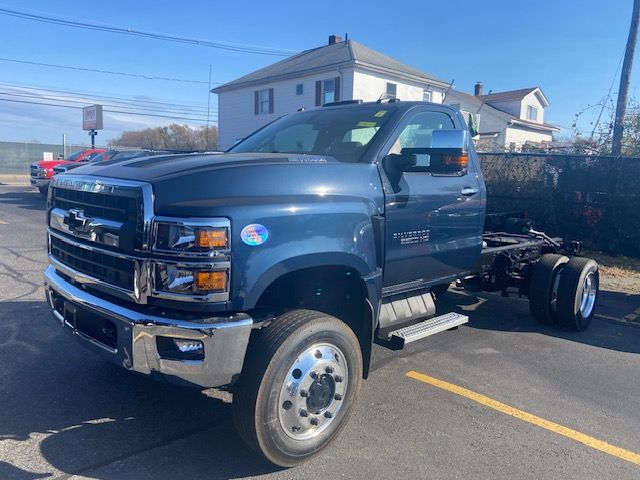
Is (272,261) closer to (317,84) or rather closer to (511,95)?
(317,84)

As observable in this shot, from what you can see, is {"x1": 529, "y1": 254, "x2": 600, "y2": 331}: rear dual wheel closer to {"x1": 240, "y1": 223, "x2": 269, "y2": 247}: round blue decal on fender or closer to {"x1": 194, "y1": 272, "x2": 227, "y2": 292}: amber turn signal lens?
{"x1": 240, "y1": 223, "x2": 269, "y2": 247}: round blue decal on fender

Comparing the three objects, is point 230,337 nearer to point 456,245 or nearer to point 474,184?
Answer: point 456,245

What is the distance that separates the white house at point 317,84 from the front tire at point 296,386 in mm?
23515

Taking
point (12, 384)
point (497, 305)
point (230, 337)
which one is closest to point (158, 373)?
point (230, 337)

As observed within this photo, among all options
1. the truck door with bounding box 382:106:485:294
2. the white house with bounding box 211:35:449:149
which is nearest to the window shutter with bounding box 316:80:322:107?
the white house with bounding box 211:35:449:149

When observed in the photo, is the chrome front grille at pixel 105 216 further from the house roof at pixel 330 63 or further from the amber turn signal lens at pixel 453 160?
the house roof at pixel 330 63

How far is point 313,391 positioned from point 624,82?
1307 centimetres

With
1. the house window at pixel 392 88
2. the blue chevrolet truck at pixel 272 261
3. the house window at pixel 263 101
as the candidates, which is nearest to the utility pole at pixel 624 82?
the blue chevrolet truck at pixel 272 261

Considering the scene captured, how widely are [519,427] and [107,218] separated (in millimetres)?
3070

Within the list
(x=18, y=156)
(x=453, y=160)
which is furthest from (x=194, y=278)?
(x=18, y=156)

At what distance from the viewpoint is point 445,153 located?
3.71m

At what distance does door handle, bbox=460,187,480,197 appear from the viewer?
4.58 meters

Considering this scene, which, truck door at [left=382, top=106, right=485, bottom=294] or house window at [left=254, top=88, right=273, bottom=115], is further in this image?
house window at [left=254, top=88, right=273, bottom=115]

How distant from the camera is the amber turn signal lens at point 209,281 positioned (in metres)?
2.75
